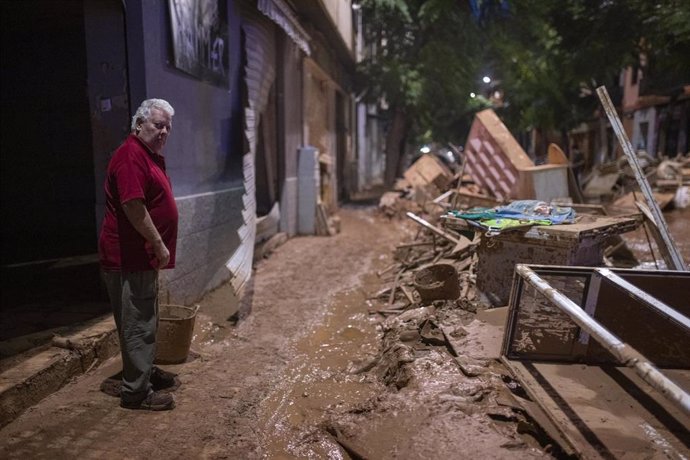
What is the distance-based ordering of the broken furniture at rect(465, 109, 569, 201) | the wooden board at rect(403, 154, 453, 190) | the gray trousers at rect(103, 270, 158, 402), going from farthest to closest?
1. the wooden board at rect(403, 154, 453, 190)
2. the broken furniture at rect(465, 109, 569, 201)
3. the gray trousers at rect(103, 270, 158, 402)

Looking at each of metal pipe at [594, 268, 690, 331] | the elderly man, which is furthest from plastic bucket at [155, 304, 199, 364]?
metal pipe at [594, 268, 690, 331]

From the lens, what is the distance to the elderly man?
341 centimetres

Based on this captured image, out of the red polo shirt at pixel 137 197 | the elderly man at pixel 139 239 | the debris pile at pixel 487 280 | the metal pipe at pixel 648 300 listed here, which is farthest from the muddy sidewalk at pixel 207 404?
the metal pipe at pixel 648 300

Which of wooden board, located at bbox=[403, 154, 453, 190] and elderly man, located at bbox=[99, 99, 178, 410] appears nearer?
elderly man, located at bbox=[99, 99, 178, 410]

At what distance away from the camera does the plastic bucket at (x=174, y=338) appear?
4.44 meters

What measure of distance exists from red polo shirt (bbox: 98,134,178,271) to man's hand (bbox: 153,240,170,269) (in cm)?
4

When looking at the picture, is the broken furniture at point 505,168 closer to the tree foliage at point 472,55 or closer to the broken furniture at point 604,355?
the broken furniture at point 604,355

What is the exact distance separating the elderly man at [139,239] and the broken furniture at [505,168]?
711 centimetres

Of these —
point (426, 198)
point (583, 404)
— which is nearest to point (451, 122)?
point (426, 198)

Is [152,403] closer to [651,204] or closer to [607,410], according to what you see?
[607,410]

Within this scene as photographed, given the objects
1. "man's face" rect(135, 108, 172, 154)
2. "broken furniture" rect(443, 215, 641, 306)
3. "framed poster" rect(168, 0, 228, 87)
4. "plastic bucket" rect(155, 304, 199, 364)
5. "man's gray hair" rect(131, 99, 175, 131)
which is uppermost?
"framed poster" rect(168, 0, 228, 87)

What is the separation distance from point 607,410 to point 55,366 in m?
3.88

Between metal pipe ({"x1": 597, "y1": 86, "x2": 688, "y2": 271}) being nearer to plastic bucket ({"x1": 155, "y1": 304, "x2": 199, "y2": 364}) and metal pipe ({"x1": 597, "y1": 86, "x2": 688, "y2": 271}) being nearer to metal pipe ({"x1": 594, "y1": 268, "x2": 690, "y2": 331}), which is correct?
metal pipe ({"x1": 594, "y1": 268, "x2": 690, "y2": 331})

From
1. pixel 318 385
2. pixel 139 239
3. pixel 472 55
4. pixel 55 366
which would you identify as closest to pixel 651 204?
pixel 318 385
